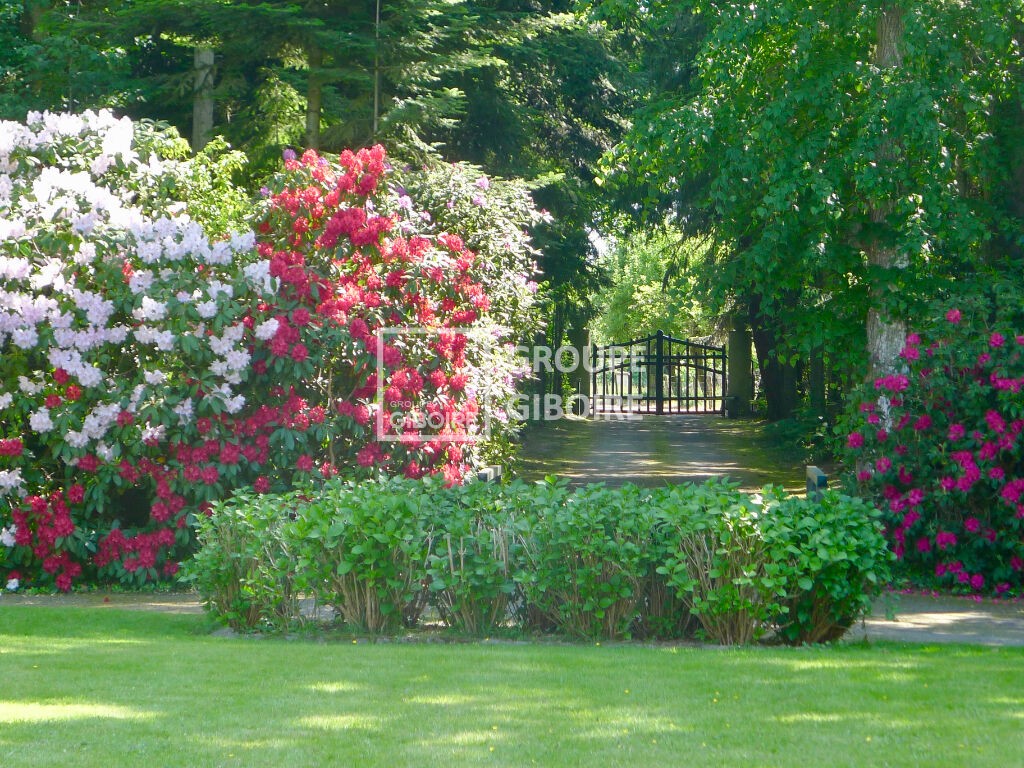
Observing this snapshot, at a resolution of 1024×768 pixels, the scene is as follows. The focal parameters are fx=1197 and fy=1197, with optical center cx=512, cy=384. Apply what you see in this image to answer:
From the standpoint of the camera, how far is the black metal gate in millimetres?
32469

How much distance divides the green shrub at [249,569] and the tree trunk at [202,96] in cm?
864

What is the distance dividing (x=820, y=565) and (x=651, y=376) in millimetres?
28082

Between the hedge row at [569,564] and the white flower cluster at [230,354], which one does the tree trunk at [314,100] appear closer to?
the white flower cluster at [230,354]

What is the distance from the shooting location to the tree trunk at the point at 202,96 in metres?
15.3

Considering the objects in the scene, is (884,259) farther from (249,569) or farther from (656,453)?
(656,453)

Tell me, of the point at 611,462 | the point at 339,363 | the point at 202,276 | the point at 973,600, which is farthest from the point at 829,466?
the point at 202,276

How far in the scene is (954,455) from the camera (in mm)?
10242

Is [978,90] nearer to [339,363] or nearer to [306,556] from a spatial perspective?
[339,363]

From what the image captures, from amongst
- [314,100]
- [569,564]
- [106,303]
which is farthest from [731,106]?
[569,564]

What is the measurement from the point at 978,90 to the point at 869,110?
1686 millimetres

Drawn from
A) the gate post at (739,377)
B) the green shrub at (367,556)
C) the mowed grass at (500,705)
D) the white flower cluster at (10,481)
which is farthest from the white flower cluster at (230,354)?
the gate post at (739,377)

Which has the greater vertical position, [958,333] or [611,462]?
[958,333]

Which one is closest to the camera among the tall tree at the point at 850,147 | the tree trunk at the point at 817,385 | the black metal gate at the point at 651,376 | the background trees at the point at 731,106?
the tall tree at the point at 850,147

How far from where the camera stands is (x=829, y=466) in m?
19.4
